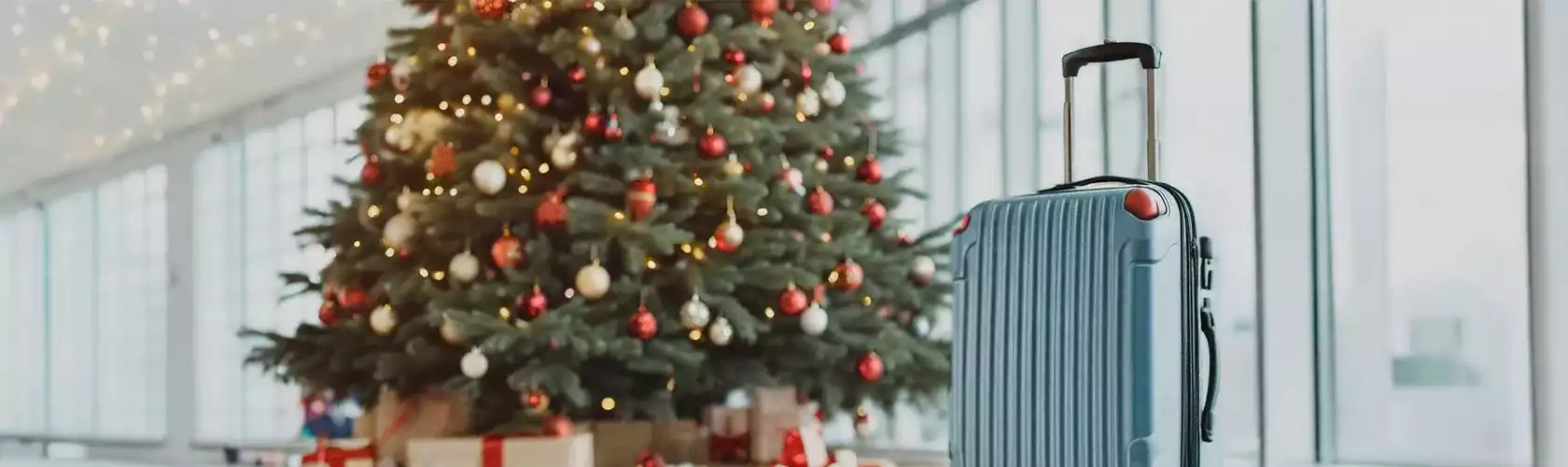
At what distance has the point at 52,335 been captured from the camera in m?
10.4

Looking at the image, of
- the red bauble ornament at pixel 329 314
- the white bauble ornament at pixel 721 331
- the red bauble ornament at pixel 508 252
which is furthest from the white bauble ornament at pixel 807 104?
the red bauble ornament at pixel 329 314

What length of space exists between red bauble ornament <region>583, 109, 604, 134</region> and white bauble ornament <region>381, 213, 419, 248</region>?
511 mm

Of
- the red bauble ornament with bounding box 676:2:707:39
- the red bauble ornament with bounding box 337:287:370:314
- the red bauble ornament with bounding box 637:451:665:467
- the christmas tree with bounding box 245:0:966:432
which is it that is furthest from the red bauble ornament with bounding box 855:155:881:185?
the red bauble ornament with bounding box 337:287:370:314

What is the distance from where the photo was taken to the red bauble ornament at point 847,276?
13.0 ft

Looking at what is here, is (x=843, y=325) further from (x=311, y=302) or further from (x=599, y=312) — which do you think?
(x=311, y=302)

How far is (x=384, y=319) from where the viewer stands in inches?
154

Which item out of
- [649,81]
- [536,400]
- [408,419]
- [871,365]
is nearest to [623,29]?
[649,81]

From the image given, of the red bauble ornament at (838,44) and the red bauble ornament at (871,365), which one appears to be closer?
the red bauble ornament at (871,365)

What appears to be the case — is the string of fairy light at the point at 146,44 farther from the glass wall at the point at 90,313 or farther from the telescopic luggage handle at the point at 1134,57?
the telescopic luggage handle at the point at 1134,57

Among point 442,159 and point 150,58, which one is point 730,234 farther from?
point 150,58

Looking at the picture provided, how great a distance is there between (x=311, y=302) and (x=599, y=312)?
5.01 metres

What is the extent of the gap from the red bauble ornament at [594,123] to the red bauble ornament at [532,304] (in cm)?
43

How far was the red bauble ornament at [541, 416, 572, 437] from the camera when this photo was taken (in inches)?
150

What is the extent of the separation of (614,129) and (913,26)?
5.93 ft
